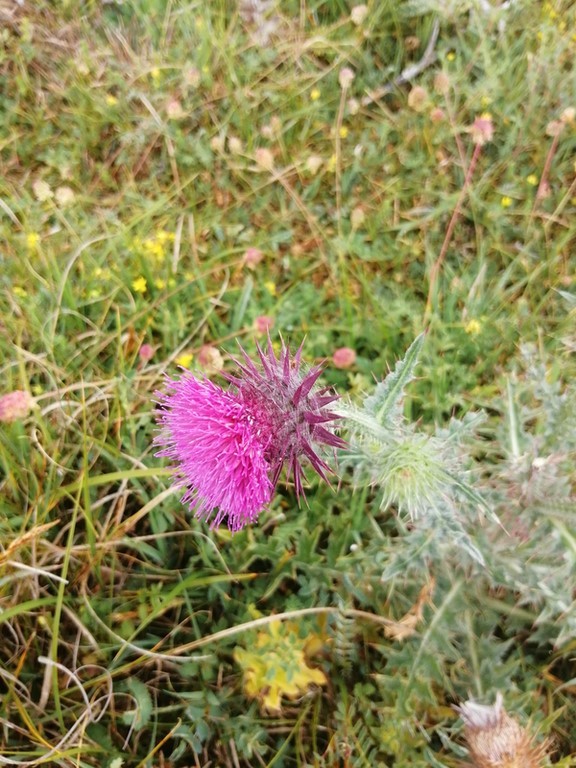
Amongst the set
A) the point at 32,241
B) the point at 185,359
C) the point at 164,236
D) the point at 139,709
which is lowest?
the point at 139,709

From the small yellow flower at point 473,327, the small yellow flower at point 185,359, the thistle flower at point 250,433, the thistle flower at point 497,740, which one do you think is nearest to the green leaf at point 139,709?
the thistle flower at point 250,433

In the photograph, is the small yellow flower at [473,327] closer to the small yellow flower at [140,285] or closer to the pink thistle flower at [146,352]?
the pink thistle flower at [146,352]

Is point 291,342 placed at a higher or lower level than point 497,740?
higher

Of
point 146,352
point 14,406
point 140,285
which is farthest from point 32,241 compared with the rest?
point 14,406

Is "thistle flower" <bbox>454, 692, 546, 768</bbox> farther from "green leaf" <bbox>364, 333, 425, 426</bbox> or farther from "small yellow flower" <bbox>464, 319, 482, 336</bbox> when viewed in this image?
"small yellow flower" <bbox>464, 319, 482, 336</bbox>

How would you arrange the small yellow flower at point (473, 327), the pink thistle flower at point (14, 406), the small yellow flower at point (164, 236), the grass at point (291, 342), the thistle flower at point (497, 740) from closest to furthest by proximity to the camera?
1. the thistle flower at point (497, 740)
2. the grass at point (291, 342)
3. the pink thistle flower at point (14, 406)
4. the small yellow flower at point (473, 327)
5. the small yellow flower at point (164, 236)

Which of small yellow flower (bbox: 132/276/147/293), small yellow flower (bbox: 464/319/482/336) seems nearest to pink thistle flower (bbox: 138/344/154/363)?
small yellow flower (bbox: 132/276/147/293)

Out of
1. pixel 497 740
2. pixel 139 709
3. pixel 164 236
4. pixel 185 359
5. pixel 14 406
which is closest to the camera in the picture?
pixel 497 740

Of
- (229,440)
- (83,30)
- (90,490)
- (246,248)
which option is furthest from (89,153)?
(229,440)

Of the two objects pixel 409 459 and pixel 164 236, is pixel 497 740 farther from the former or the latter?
pixel 164 236
